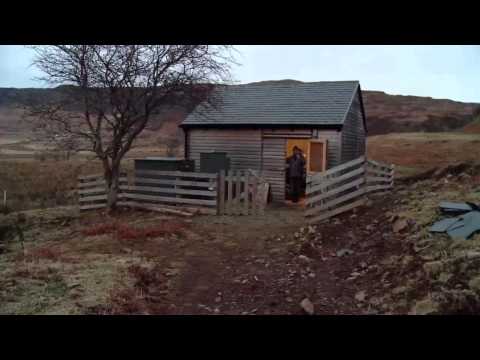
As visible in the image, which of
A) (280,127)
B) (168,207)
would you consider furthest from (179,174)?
(280,127)

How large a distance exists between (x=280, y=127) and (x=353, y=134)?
10.8 ft

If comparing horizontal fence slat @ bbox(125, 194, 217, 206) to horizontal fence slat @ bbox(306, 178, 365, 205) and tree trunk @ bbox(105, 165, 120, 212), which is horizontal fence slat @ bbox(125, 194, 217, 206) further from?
horizontal fence slat @ bbox(306, 178, 365, 205)

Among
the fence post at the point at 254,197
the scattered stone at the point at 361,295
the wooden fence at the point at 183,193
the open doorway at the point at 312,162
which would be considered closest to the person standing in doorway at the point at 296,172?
the open doorway at the point at 312,162

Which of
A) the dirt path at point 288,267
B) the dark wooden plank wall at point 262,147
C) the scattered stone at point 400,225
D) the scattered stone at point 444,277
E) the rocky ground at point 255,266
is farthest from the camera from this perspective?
the dark wooden plank wall at point 262,147

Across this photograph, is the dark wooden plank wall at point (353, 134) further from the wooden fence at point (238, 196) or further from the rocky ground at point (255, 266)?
the wooden fence at point (238, 196)

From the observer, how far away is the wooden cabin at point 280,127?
13.0 meters

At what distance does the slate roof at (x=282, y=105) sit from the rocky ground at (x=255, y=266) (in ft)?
15.3

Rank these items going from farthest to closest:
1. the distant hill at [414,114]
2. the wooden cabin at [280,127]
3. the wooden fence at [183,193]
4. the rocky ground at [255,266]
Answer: the distant hill at [414,114]
the wooden cabin at [280,127]
the wooden fence at [183,193]
the rocky ground at [255,266]

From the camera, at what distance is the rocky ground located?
4.36m

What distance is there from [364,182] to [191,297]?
6075mm

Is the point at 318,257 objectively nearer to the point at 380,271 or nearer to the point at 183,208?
the point at 380,271

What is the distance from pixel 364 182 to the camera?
9.50 metres
